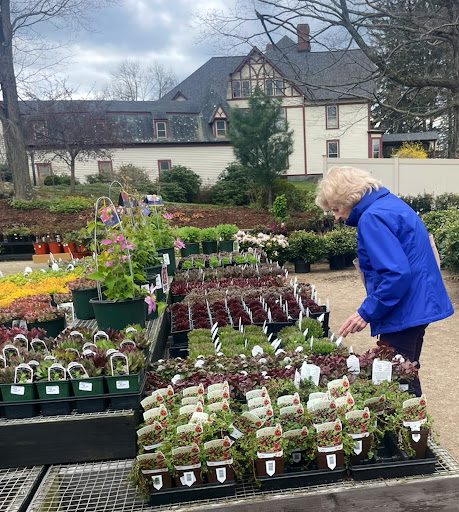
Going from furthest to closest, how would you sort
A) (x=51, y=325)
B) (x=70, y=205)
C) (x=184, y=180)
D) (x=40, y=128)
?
(x=184, y=180), (x=40, y=128), (x=70, y=205), (x=51, y=325)

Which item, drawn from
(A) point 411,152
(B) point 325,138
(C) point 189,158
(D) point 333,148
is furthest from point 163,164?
(A) point 411,152

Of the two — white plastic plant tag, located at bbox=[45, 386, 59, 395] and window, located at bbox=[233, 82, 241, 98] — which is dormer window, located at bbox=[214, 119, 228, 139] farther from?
white plastic plant tag, located at bbox=[45, 386, 59, 395]

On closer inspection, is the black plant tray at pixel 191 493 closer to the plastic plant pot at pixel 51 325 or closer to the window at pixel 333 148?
→ the plastic plant pot at pixel 51 325

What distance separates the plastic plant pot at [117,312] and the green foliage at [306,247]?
22.0 feet

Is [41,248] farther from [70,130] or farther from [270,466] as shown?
[270,466]

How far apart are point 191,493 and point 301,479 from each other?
0.48 metres

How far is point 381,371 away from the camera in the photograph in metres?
2.29

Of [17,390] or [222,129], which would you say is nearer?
[17,390]

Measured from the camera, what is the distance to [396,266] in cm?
232

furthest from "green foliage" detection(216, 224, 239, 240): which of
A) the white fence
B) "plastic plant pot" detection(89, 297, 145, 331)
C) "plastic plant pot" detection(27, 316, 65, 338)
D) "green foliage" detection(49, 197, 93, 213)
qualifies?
"green foliage" detection(49, 197, 93, 213)

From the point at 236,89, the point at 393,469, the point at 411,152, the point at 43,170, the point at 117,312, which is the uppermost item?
the point at 236,89

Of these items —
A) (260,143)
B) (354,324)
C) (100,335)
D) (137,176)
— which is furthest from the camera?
(137,176)

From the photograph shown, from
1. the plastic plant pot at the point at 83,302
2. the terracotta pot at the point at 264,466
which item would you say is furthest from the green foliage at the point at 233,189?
the terracotta pot at the point at 264,466

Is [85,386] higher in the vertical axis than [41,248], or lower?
higher
